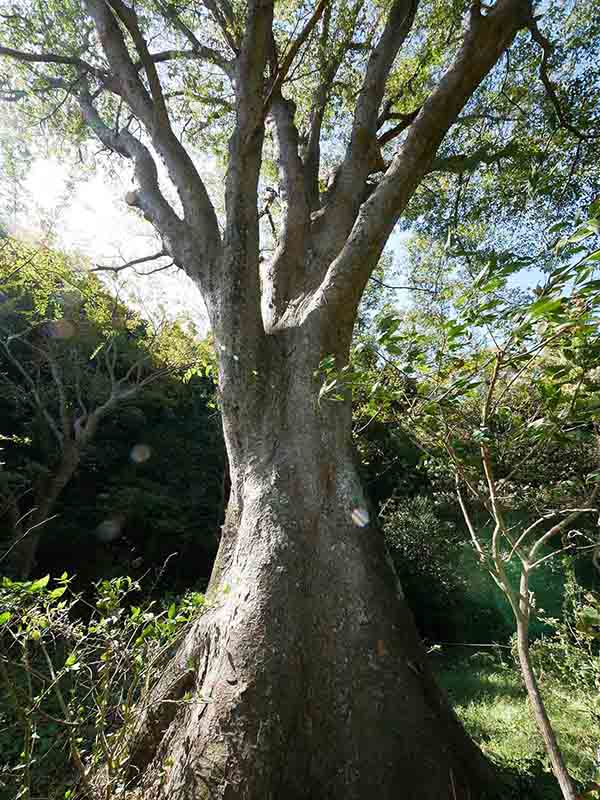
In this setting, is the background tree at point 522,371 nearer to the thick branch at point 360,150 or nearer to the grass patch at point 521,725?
the grass patch at point 521,725

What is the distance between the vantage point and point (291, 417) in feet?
7.59

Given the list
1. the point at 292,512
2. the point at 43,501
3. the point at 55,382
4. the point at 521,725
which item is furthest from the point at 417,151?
the point at 55,382

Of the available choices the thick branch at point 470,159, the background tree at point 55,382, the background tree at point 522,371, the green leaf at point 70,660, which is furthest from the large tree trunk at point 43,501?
the thick branch at point 470,159

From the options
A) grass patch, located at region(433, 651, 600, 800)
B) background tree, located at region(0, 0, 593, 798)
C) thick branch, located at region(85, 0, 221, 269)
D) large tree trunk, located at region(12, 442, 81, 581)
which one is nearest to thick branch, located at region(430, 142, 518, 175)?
background tree, located at region(0, 0, 593, 798)

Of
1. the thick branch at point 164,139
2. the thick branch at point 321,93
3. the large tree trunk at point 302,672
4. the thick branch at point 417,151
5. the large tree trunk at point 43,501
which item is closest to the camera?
the large tree trunk at point 302,672

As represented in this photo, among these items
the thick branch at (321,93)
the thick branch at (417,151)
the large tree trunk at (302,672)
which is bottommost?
the large tree trunk at (302,672)

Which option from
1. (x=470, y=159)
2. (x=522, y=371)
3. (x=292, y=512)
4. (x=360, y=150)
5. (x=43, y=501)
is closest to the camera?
(x=522, y=371)

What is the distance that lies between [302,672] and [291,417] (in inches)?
48.4

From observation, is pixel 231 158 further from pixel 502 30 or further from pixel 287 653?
pixel 287 653

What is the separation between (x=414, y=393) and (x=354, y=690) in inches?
49.4

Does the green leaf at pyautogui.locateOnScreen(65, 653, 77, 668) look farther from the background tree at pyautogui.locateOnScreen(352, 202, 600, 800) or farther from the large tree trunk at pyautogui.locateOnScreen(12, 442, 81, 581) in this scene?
the large tree trunk at pyautogui.locateOnScreen(12, 442, 81, 581)

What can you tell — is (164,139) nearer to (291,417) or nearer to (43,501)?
(291,417)

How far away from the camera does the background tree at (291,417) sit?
1.55 metres

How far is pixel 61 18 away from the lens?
3.88 m
